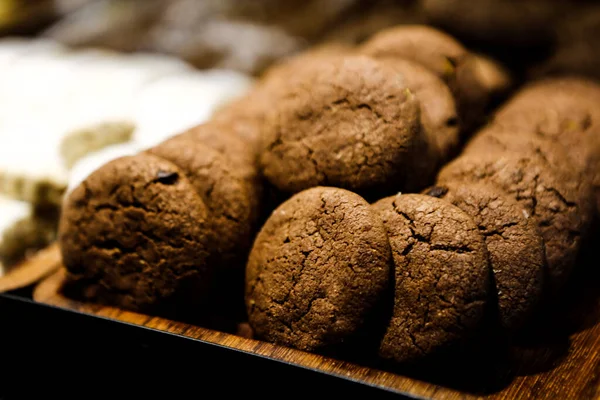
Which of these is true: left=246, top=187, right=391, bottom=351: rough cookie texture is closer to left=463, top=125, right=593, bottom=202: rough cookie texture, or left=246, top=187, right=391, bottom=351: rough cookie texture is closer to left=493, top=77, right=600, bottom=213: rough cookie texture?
left=463, top=125, right=593, bottom=202: rough cookie texture

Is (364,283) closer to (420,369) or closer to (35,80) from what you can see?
(420,369)

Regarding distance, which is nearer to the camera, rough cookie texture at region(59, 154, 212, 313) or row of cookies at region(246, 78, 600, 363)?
row of cookies at region(246, 78, 600, 363)

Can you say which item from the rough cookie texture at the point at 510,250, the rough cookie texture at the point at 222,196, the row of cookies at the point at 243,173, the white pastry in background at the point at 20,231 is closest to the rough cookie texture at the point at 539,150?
the row of cookies at the point at 243,173

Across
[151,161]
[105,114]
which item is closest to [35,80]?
[105,114]

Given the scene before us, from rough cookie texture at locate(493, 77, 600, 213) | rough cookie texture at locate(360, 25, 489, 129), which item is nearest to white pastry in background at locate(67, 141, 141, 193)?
rough cookie texture at locate(360, 25, 489, 129)

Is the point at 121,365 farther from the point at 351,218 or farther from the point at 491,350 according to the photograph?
the point at 491,350

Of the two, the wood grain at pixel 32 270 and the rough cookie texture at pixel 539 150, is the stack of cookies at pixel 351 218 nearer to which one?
the rough cookie texture at pixel 539 150
